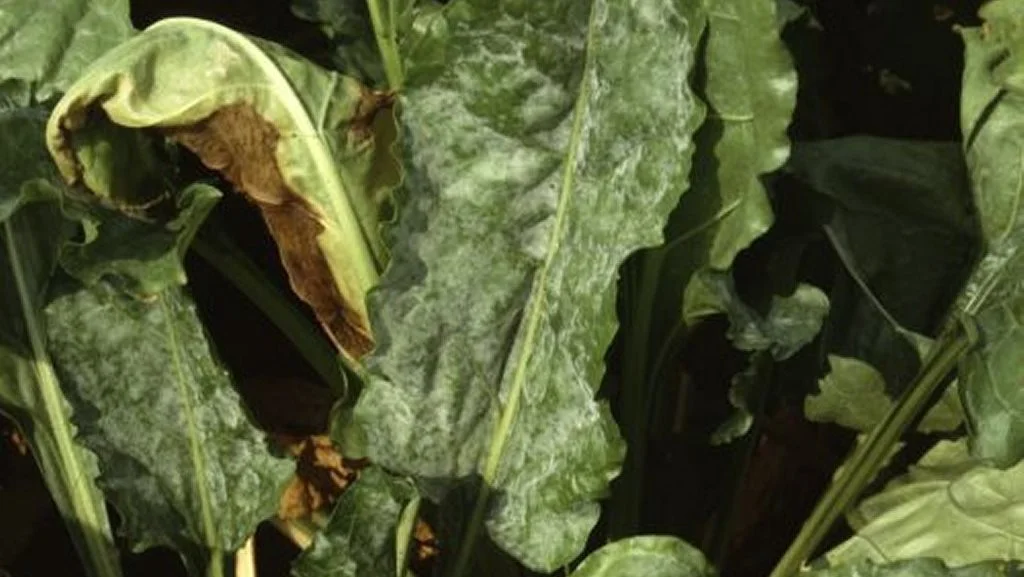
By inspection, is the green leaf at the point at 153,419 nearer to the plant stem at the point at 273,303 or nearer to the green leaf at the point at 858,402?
the plant stem at the point at 273,303

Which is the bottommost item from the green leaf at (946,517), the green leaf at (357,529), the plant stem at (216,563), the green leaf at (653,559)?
the green leaf at (946,517)

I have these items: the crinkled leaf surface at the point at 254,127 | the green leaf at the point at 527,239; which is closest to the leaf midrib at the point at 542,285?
the green leaf at the point at 527,239

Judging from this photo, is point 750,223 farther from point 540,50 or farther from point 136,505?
point 136,505

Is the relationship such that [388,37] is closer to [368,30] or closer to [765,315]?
[368,30]

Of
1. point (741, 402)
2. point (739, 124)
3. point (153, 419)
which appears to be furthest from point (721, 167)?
point (153, 419)

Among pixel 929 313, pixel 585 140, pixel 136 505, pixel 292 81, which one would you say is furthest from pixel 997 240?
pixel 136 505
